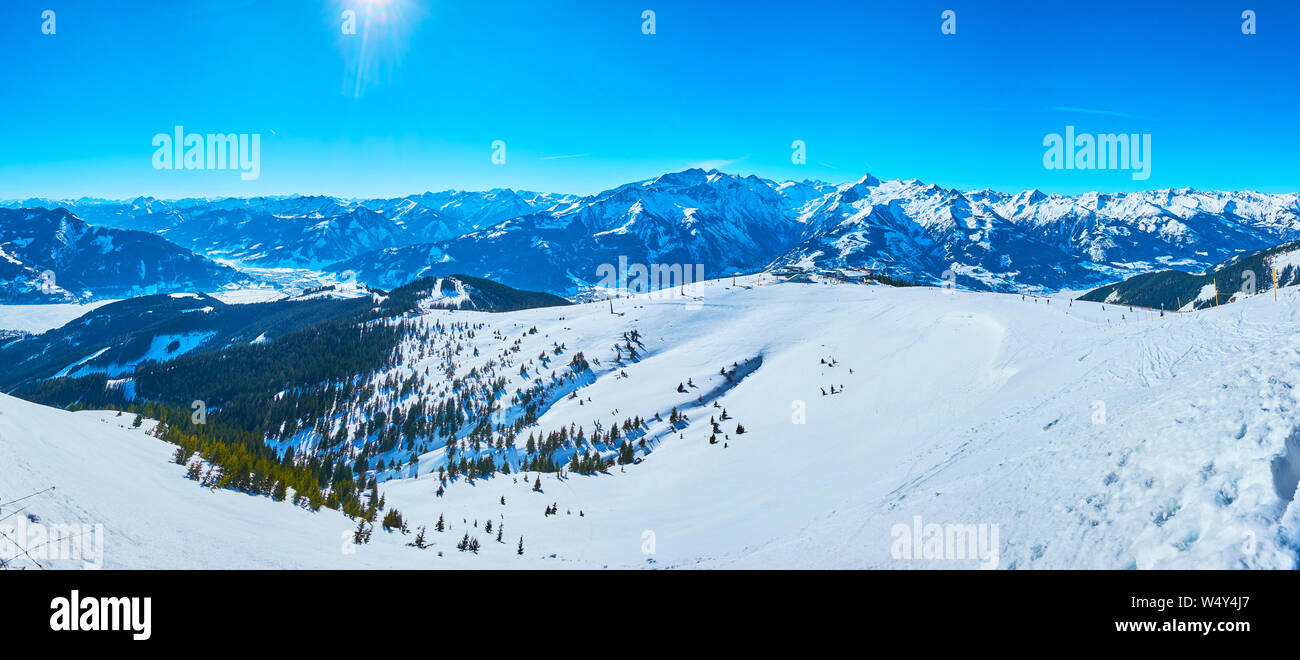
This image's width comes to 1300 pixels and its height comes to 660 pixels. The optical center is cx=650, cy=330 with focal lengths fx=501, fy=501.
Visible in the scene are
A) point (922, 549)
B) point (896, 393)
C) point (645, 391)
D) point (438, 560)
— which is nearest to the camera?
point (922, 549)

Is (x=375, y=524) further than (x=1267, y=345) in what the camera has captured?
Yes
